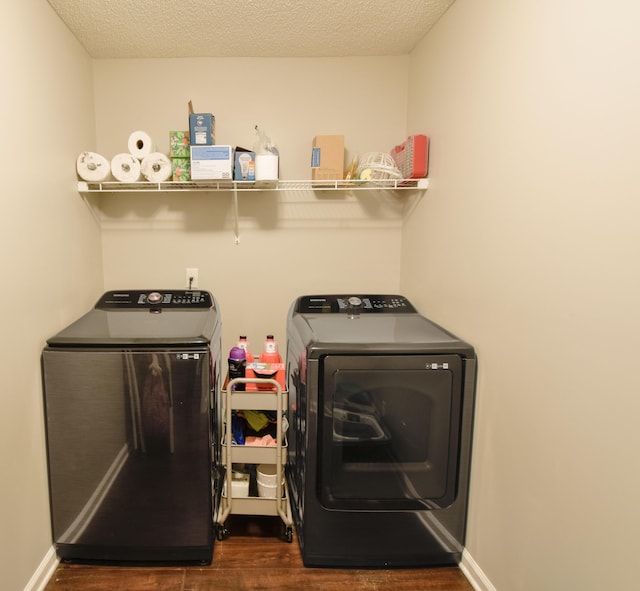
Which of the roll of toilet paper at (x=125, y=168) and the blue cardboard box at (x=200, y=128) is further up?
the blue cardboard box at (x=200, y=128)

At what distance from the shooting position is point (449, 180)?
1.86m

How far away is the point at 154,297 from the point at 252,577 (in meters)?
1.38

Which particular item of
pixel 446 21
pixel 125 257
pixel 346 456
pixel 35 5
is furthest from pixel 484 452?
pixel 35 5

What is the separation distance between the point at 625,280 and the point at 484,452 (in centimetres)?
91

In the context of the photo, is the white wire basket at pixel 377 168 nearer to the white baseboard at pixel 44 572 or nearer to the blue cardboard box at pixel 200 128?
the blue cardboard box at pixel 200 128

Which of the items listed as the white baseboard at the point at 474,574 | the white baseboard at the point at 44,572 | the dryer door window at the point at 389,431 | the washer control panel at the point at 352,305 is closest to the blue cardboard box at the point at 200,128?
the washer control panel at the point at 352,305

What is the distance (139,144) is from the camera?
2.11 metres

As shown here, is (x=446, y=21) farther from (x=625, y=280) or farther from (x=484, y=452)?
(x=484, y=452)

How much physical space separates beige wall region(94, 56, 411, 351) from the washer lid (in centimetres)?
29

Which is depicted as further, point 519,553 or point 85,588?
point 85,588

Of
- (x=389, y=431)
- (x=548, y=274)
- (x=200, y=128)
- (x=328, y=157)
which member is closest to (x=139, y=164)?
(x=200, y=128)

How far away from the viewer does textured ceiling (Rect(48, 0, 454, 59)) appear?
179cm

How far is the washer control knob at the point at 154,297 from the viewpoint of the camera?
2141 millimetres

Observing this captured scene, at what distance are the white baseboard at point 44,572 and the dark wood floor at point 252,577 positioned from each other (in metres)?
0.03
